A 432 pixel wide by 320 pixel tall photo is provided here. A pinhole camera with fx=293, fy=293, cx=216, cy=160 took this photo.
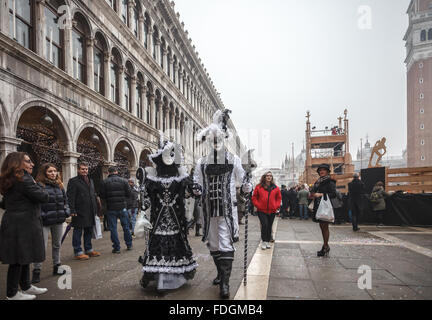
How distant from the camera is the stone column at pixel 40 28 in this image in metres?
10.1

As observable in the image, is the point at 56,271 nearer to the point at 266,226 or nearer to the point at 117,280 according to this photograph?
the point at 117,280

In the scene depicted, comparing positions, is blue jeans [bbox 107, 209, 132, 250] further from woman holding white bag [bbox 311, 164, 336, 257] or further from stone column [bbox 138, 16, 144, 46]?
stone column [bbox 138, 16, 144, 46]

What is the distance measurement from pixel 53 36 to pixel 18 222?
33.9 ft

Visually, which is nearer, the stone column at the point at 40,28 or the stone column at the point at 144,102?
the stone column at the point at 40,28

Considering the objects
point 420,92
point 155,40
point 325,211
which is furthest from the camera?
point 420,92

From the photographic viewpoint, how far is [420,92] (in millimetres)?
59031

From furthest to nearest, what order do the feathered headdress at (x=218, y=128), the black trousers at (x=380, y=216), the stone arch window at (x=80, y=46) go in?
the stone arch window at (x=80, y=46)
the black trousers at (x=380, y=216)
the feathered headdress at (x=218, y=128)

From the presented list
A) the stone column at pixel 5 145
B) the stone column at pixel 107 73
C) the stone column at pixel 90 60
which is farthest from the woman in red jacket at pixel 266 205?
the stone column at pixel 107 73

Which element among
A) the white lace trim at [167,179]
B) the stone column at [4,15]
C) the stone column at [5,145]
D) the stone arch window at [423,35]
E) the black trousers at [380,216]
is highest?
the stone arch window at [423,35]

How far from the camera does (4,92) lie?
8.47 m

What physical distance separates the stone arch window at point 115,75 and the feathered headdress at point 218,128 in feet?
42.6

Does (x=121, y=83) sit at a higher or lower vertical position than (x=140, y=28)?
lower

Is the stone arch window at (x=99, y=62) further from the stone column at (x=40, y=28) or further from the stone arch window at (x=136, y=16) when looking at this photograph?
the stone arch window at (x=136, y=16)

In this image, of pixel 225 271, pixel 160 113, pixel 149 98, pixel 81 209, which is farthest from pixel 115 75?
pixel 225 271
